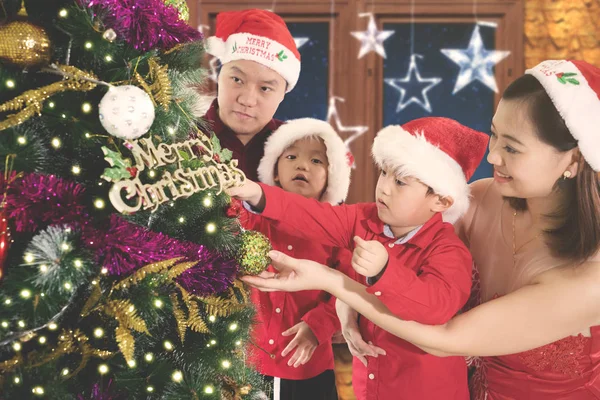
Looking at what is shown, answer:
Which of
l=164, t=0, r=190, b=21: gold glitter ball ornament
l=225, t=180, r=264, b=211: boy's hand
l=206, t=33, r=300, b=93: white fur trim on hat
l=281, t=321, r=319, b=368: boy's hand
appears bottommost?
l=281, t=321, r=319, b=368: boy's hand

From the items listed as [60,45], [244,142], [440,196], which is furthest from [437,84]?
[60,45]

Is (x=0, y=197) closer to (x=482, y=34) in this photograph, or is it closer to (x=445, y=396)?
(x=445, y=396)

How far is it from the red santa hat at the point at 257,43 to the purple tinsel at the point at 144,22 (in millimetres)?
878

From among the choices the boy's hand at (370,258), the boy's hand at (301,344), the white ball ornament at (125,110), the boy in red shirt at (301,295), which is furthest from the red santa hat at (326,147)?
the white ball ornament at (125,110)

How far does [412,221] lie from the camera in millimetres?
1455

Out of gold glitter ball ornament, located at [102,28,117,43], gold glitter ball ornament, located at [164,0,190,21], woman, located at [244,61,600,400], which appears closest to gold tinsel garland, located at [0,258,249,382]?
woman, located at [244,61,600,400]

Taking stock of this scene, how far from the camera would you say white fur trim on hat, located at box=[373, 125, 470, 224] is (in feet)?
4.65

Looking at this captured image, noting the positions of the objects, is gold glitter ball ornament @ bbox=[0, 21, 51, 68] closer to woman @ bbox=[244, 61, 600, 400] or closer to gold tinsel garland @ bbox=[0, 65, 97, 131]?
gold tinsel garland @ bbox=[0, 65, 97, 131]

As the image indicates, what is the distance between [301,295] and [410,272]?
1.88 ft

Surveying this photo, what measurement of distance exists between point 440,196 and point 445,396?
500 millimetres

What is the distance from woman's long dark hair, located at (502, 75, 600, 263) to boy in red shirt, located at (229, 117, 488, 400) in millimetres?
196

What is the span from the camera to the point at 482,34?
374 centimetres

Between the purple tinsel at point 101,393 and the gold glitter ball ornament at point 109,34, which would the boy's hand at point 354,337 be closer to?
the purple tinsel at point 101,393

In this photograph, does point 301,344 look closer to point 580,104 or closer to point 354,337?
point 354,337
